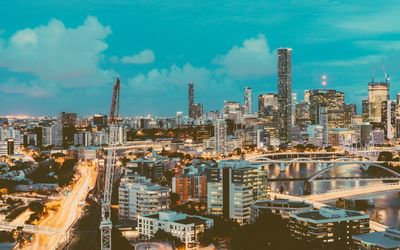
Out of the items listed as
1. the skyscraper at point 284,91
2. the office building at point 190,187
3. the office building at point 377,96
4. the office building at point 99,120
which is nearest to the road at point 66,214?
the office building at point 190,187

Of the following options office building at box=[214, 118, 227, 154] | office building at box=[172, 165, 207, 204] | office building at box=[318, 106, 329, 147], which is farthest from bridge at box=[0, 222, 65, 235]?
office building at box=[318, 106, 329, 147]

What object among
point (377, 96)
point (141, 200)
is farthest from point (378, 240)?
point (377, 96)

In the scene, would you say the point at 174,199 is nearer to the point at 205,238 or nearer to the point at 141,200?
the point at 141,200

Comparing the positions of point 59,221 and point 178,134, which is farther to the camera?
point 178,134

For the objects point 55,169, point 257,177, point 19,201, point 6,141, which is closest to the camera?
point 257,177

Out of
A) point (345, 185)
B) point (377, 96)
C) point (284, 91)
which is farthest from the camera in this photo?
point (377, 96)

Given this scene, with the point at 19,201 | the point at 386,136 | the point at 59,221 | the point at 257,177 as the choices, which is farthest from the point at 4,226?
the point at 386,136

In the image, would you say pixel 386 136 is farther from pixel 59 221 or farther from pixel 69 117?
pixel 59 221
